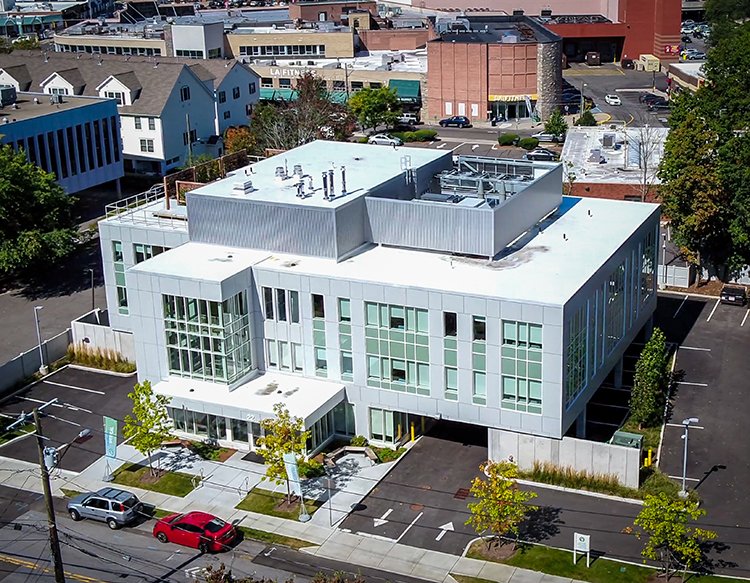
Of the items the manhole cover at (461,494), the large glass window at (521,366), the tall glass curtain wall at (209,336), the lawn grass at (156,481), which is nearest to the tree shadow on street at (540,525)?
the manhole cover at (461,494)

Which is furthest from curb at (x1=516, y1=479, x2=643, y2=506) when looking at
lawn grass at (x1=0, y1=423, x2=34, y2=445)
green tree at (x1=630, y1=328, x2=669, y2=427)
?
lawn grass at (x1=0, y1=423, x2=34, y2=445)

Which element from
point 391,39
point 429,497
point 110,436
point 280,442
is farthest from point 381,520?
point 391,39

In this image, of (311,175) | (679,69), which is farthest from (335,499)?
(679,69)

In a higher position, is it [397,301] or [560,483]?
[397,301]

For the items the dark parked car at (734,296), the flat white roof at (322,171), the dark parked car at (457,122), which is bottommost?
the dark parked car at (734,296)

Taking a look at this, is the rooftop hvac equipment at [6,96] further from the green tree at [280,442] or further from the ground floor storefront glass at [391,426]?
the ground floor storefront glass at [391,426]

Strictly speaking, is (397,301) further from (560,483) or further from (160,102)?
(160,102)

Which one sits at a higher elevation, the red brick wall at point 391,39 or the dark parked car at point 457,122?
the red brick wall at point 391,39

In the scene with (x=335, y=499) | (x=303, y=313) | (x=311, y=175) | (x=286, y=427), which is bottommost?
(x=335, y=499)
